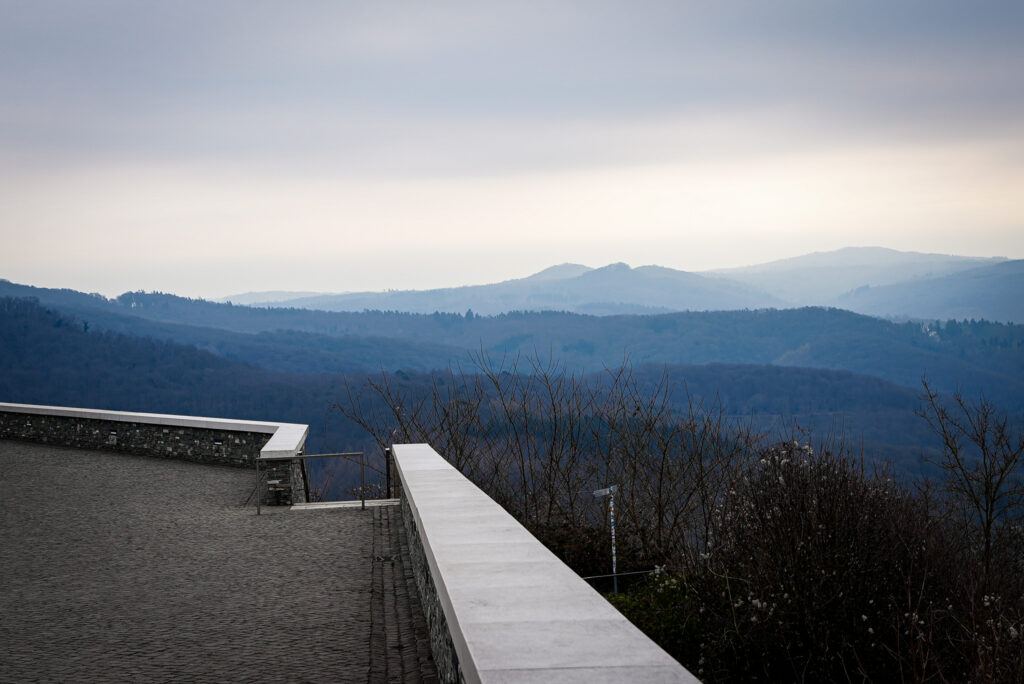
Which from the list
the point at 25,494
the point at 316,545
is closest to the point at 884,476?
the point at 316,545

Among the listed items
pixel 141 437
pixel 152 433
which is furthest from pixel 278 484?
pixel 141 437

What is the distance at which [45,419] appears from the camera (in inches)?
705

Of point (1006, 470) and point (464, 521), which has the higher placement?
point (464, 521)

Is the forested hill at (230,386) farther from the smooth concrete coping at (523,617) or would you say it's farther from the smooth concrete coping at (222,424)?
the smooth concrete coping at (523,617)

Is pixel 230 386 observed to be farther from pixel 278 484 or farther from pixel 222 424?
pixel 278 484

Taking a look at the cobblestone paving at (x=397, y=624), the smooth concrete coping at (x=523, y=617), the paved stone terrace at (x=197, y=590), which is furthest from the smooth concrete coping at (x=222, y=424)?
the smooth concrete coping at (x=523, y=617)

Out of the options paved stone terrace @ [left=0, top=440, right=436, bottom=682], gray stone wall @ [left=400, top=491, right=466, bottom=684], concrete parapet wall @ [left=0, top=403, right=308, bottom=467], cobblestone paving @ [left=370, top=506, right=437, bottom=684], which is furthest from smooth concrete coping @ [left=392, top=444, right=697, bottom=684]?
concrete parapet wall @ [left=0, top=403, right=308, bottom=467]

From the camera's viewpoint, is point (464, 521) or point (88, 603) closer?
point (464, 521)

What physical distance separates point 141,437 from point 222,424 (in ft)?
7.17

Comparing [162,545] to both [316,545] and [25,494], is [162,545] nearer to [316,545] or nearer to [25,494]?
[316,545]

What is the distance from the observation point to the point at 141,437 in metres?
16.3

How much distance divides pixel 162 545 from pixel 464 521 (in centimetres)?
497

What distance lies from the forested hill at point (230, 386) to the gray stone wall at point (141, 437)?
71781mm

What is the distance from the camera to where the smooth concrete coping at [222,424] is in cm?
1179
